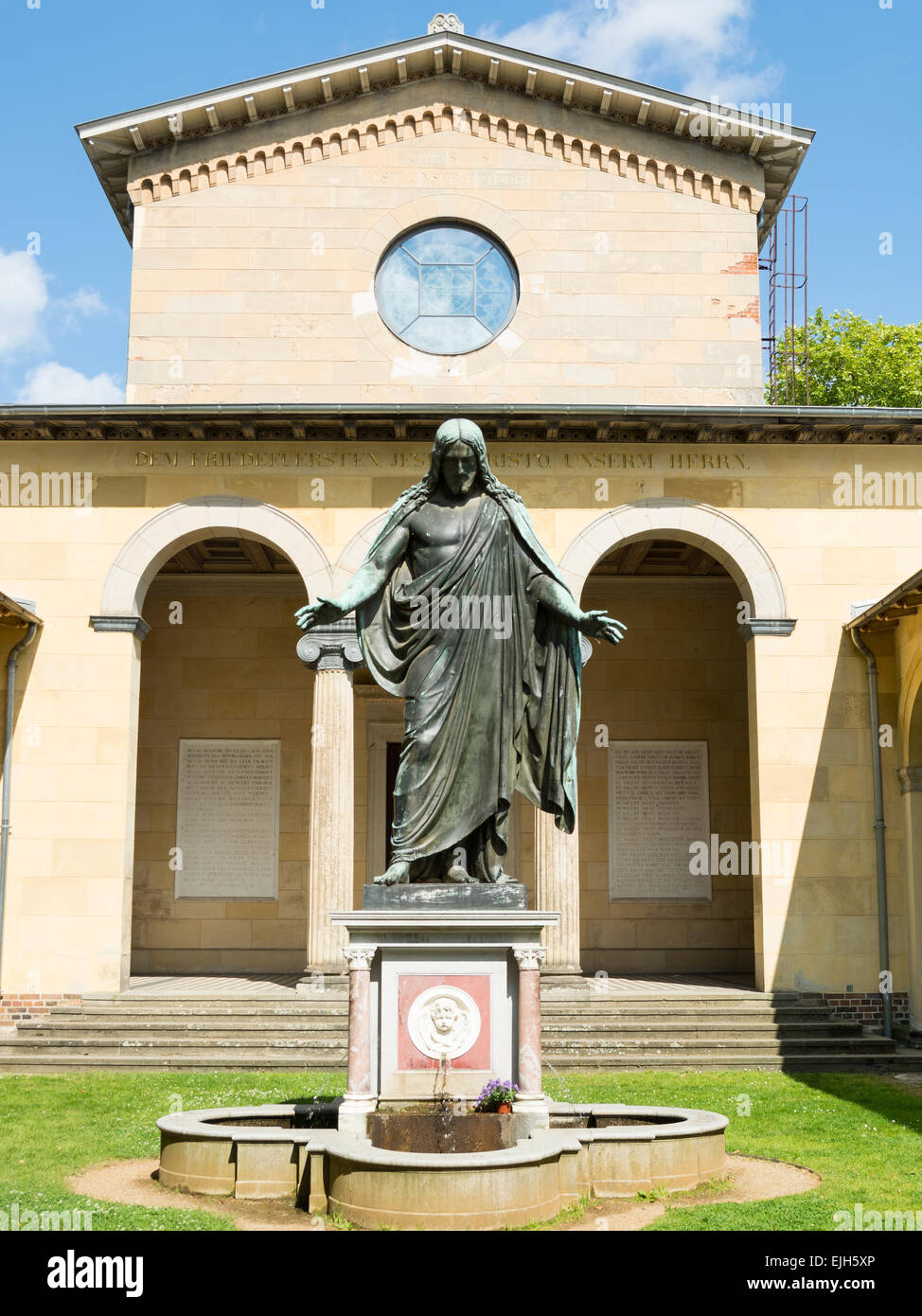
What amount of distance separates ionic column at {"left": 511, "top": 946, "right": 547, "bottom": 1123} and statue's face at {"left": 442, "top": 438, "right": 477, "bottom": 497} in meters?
2.77

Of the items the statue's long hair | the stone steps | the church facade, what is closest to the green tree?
the church facade

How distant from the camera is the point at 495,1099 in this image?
7.42 m

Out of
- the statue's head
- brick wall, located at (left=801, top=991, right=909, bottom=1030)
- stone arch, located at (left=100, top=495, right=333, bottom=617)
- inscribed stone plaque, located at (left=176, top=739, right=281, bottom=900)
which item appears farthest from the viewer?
inscribed stone plaque, located at (left=176, top=739, right=281, bottom=900)

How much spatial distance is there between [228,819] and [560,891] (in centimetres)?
695

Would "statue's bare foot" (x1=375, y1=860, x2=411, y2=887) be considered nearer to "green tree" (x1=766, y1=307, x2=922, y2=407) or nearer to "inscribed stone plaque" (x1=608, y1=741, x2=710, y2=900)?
"inscribed stone plaque" (x1=608, y1=741, x2=710, y2=900)

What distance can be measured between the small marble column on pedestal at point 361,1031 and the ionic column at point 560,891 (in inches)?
378

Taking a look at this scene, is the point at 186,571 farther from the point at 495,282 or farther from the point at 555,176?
the point at 555,176

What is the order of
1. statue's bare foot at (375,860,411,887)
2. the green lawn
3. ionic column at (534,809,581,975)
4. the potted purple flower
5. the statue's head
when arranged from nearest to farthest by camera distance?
the green lawn → the potted purple flower → statue's bare foot at (375,860,411,887) → the statue's head → ionic column at (534,809,581,975)

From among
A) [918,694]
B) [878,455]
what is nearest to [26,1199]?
[918,694]

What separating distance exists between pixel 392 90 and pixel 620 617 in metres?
9.08

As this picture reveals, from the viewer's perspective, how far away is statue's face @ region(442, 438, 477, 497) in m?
8.22

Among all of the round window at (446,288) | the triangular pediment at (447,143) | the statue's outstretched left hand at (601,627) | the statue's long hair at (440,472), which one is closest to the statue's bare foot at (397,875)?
the statue's outstretched left hand at (601,627)

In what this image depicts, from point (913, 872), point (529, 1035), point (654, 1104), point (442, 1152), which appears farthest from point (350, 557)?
point (442, 1152)

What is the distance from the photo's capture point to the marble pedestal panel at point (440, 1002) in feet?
24.9
